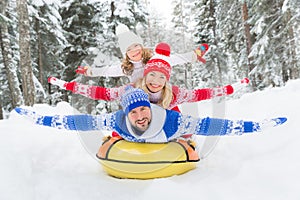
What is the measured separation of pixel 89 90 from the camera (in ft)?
11.4

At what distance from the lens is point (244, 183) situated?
2.15 metres

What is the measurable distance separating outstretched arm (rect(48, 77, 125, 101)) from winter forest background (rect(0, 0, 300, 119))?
4413 millimetres

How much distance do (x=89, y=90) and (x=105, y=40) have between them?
948 centimetres

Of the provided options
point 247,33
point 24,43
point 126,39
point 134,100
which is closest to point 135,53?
point 126,39

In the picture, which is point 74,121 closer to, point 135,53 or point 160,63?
point 160,63

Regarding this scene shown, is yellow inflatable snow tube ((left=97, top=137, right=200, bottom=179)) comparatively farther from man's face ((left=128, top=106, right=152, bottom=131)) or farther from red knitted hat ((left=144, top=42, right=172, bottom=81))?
red knitted hat ((left=144, top=42, right=172, bottom=81))

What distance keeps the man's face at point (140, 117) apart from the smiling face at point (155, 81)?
405 mm

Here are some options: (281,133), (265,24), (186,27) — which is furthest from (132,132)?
(186,27)

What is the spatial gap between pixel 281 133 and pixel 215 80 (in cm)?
1690

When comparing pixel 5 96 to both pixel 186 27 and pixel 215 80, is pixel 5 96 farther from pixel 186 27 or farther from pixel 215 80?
pixel 186 27

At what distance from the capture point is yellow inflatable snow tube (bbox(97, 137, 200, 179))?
2510 mm

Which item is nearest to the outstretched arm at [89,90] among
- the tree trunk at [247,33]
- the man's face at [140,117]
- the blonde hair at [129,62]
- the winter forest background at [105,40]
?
the blonde hair at [129,62]

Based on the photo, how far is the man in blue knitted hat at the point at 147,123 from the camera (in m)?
2.55

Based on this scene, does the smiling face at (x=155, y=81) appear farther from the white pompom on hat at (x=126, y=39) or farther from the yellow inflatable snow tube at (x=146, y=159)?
the white pompom on hat at (x=126, y=39)
